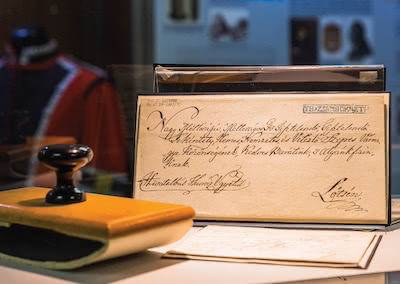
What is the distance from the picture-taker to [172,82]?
3.05ft

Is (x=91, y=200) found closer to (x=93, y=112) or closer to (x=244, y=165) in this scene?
(x=244, y=165)

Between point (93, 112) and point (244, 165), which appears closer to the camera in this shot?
point (244, 165)

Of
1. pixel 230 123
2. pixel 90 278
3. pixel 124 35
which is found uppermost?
pixel 124 35

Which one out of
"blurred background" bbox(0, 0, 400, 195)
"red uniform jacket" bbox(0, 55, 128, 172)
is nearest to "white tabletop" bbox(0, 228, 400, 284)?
"red uniform jacket" bbox(0, 55, 128, 172)

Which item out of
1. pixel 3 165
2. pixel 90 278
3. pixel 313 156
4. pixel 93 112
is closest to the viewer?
pixel 90 278

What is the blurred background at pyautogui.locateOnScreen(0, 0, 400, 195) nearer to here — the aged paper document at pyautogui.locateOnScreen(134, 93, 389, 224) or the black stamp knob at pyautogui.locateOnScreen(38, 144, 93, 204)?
the aged paper document at pyautogui.locateOnScreen(134, 93, 389, 224)

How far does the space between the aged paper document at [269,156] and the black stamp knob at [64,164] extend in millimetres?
166

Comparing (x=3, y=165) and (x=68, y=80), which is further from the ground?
(x=68, y=80)

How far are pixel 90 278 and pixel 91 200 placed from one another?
11 cm

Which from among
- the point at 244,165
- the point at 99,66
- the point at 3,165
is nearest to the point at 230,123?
the point at 244,165
